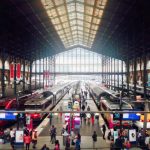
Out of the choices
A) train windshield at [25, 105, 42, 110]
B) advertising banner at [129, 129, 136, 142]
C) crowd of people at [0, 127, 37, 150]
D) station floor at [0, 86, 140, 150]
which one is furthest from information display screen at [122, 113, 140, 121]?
train windshield at [25, 105, 42, 110]

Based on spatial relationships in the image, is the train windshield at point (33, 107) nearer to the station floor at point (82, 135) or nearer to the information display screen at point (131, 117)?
the station floor at point (82, 135)

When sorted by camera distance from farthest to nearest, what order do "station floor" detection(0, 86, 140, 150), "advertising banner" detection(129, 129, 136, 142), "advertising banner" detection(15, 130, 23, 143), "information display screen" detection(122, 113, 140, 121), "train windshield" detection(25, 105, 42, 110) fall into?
"train windshield" detection(25, 105, 42, 110) < "station floor" detection(0, 86, 140, 150) < "information display screen" detection(122, 113, 140, 121) < "advertising banner" detection(15, 130, 23, 143) < "advertising banner" detection(129, 129, 136, 142)

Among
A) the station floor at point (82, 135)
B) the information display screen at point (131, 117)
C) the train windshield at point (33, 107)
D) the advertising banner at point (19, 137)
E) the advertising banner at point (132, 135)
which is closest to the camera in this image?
the advertising banner at point (132, 135)

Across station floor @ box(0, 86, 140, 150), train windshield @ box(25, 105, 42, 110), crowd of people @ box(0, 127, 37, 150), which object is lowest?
station floor @ box(0, 86, 140, 150)

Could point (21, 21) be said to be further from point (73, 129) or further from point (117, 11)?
point (73, 129)

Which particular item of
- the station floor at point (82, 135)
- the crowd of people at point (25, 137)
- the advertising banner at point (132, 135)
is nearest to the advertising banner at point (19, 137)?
the crowd of people at point (25, 137)

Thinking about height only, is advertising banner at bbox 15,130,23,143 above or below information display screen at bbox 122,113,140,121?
below

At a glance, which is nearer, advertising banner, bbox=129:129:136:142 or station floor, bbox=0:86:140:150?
advertising banner, bbox=129:129:136:142

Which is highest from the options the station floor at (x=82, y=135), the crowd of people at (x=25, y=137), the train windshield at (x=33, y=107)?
the train windshield at (x=33, y=107)

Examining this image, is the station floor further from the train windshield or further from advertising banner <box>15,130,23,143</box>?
the train windshield

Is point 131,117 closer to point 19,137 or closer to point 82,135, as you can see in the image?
point 82,135

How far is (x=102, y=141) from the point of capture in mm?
24484

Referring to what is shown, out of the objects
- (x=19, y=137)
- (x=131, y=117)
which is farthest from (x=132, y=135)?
(x=19, y=137)

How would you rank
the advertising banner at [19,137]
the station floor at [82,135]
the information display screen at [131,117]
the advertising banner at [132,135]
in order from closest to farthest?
1. the advertising banner at [132,135]
2. the advertising banner at [19,137]
3. the information display screen at [131,117]
4. the station floor at [82,135]
